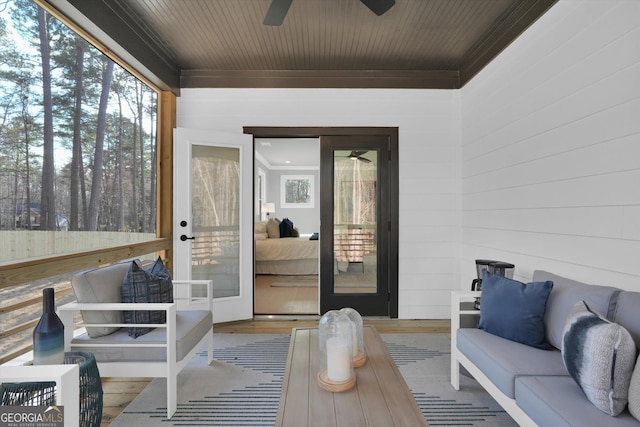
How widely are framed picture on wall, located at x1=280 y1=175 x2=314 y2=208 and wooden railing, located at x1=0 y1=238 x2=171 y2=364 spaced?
686 centimetres

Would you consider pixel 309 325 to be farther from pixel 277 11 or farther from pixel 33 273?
pixel 277 11

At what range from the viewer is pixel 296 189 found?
9.73 metres

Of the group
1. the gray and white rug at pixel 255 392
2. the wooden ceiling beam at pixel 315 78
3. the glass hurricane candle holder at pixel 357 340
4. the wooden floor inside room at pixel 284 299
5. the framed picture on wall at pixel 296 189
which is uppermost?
the wooden ceiling beam at pixel 315 78

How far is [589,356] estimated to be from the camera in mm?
1378

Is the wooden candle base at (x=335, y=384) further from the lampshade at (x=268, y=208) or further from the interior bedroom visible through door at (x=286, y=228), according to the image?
the lampshade at (x=268, y=208)

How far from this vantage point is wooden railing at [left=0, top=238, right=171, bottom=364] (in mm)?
1921

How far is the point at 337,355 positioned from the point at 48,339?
4.52 ft

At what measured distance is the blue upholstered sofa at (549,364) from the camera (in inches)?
53.2

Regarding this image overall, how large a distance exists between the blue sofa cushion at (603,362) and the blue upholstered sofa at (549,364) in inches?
2.1

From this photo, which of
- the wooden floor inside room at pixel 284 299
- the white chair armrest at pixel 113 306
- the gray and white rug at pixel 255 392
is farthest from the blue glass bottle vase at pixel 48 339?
the wooden floor inside room at pixel 284 299

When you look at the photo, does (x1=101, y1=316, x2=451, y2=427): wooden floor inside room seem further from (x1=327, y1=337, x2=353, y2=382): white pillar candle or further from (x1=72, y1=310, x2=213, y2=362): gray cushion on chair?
(x1=327, y1=337, x2=353, y2=382): white pillar candle

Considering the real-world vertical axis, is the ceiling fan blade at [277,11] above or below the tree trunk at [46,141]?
above

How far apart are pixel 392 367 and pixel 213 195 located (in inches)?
105

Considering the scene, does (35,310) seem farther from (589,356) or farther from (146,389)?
(589,356)
